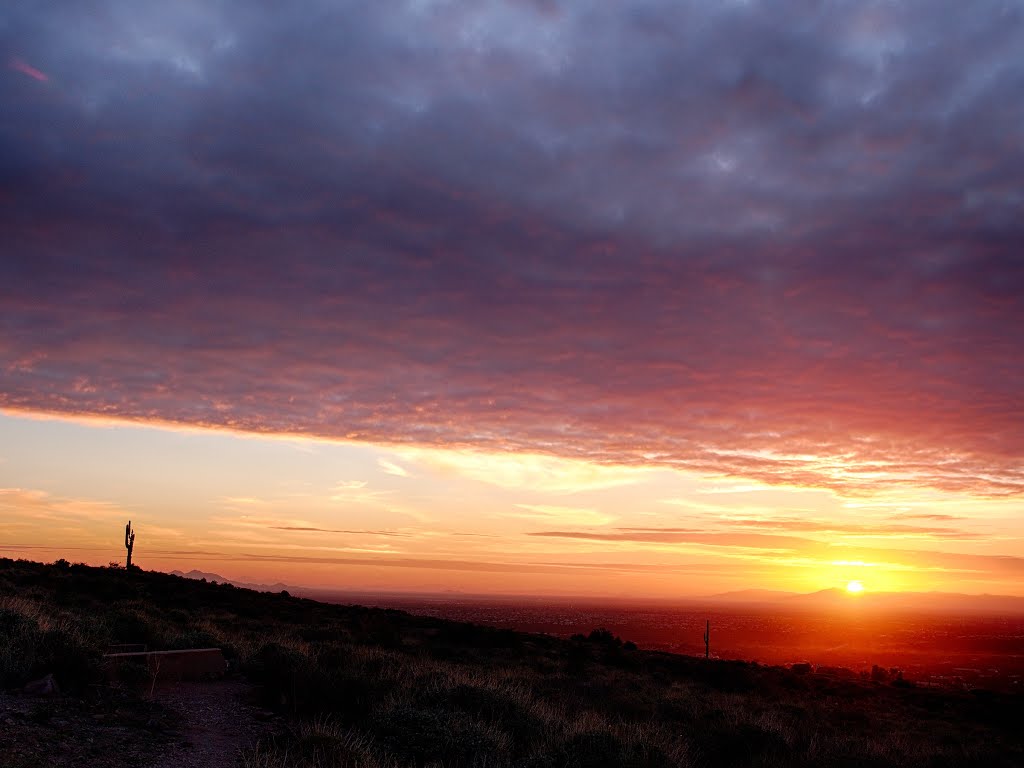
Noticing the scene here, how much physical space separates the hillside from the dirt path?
236 mm

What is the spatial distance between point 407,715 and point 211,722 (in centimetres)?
288

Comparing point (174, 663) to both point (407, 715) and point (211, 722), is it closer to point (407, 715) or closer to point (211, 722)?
point (211, 722)

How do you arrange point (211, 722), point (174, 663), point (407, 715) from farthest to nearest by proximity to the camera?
1. point (174, 663)
2. point (211, 722)
3. point (407, 715)

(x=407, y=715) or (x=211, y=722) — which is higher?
(x=407, y=715)

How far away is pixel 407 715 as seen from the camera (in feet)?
33.0

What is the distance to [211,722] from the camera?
10.5 m

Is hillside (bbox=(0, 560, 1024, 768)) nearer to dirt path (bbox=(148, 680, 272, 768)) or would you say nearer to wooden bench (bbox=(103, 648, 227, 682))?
dirt path (bbox=(148, 680, 272, 768))

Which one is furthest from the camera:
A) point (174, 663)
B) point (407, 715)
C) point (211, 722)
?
point (174, 663)

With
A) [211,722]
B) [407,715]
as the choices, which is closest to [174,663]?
[211,722]

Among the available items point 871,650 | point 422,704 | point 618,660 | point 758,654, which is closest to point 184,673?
point 422,704

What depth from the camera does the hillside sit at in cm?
902

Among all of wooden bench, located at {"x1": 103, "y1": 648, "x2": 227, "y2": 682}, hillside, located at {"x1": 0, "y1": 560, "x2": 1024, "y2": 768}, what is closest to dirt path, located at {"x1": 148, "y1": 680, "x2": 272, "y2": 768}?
hillside, located at {"x1": 0, "y1": 560, "x2": 1024, "y2": 768}

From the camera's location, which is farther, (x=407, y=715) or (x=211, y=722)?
(x=211, y=722)

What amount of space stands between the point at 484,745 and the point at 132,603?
19.1 meters
